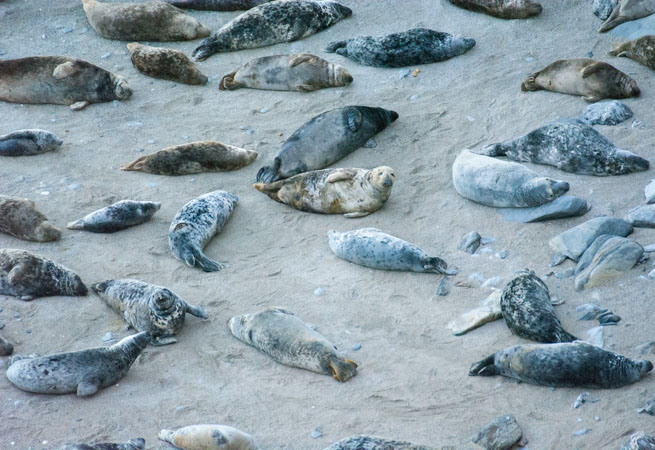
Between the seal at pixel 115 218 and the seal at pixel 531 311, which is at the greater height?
the seal at pixel 531 311

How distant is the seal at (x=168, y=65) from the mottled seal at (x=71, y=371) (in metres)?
4.21

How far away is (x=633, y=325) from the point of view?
4.16 metres

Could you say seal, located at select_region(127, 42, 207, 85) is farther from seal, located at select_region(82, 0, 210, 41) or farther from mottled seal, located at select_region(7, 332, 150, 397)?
mottled seal, located at select_region(7, 332, 150, 397)

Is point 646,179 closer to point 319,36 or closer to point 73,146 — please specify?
point 319,36

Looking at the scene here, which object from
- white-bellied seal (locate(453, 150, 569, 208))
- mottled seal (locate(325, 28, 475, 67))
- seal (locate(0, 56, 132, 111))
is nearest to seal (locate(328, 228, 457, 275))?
white-bellied seal (locate(453, 150, 569, 208))

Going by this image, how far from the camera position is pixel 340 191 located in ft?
19.9

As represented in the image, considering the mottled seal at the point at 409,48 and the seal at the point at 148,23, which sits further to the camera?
the seal at the point at 148,23

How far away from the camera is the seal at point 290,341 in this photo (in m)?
4.27

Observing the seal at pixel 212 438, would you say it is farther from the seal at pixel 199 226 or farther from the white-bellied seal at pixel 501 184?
the white-bellied seal at pixel 501 184

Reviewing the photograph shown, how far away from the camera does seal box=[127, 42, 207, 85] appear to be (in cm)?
800

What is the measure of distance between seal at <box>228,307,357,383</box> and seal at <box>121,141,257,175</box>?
2230 millimetres

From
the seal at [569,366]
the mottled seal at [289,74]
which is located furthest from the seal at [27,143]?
the seal at [569,366]

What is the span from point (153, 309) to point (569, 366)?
2340mm

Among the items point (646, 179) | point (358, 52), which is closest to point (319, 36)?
point (358, 52)
